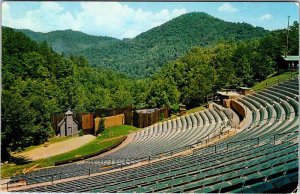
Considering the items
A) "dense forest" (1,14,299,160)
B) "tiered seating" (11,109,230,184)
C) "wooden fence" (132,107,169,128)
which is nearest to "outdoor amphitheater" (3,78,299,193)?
"tiered seating" (11,109,230,184)

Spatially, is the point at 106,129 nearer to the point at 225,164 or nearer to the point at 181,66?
the point at 181,66

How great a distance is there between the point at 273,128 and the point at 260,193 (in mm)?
6637

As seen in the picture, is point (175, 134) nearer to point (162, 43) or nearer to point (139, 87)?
point (139, 87)

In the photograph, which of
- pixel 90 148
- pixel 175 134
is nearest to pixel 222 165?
pixel 175 134

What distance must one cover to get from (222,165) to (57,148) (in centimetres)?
1631

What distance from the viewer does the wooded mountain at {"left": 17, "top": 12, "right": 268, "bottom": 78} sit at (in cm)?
10496

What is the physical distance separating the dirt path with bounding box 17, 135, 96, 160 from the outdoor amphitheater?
4.10 metres

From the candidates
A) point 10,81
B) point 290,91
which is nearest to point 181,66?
point 10,81

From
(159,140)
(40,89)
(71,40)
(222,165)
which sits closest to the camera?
Result: (222,165)

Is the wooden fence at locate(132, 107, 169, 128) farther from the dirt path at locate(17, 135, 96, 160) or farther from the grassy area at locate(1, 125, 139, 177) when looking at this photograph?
the dirt path at locate(17, 135, 96, 160)

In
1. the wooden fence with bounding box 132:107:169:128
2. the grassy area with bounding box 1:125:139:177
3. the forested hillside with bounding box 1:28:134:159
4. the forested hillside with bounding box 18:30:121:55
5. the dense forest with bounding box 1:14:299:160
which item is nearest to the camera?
the grassy area with bounding box 1:125:139:177

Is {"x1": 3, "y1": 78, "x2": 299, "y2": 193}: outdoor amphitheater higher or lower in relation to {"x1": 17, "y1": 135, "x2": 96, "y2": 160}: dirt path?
higher

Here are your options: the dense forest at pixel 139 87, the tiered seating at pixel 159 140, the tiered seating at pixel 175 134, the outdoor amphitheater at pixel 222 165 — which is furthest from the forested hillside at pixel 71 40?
the outdoor amphitheater at pixel 222 165

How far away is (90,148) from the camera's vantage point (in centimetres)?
2233
